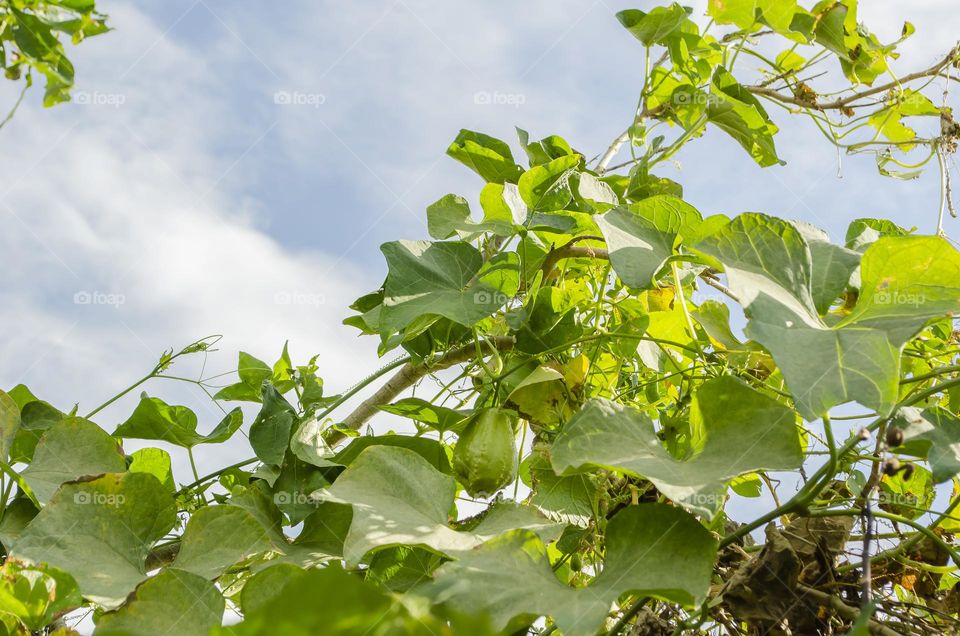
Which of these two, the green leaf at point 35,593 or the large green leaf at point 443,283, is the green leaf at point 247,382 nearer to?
the large green leaf at point 443,283

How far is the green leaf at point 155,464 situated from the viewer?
1.38 m

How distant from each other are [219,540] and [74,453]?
0.35 metres

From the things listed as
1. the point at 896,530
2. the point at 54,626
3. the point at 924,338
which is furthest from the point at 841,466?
the point at 54,626

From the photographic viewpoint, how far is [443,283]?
112 cm

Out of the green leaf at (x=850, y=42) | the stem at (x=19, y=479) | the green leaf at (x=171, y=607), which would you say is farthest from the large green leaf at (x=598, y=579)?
the green leaf at (x=850, y=42)

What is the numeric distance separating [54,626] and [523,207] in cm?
82

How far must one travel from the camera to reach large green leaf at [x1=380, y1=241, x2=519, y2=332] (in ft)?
3.48

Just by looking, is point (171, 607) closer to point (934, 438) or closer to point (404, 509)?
point (404, 509)

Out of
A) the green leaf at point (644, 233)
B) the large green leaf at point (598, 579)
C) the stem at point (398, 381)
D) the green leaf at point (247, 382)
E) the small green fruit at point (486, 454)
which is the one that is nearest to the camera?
the large green leaf at point (598, 579)

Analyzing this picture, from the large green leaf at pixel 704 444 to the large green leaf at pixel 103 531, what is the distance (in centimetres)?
56

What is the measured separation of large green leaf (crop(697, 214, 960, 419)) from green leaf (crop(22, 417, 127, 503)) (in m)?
0.93

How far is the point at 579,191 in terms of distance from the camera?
117 cm

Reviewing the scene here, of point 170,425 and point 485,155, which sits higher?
point 485,155

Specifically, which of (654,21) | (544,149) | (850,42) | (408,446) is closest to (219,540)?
(408,446)
